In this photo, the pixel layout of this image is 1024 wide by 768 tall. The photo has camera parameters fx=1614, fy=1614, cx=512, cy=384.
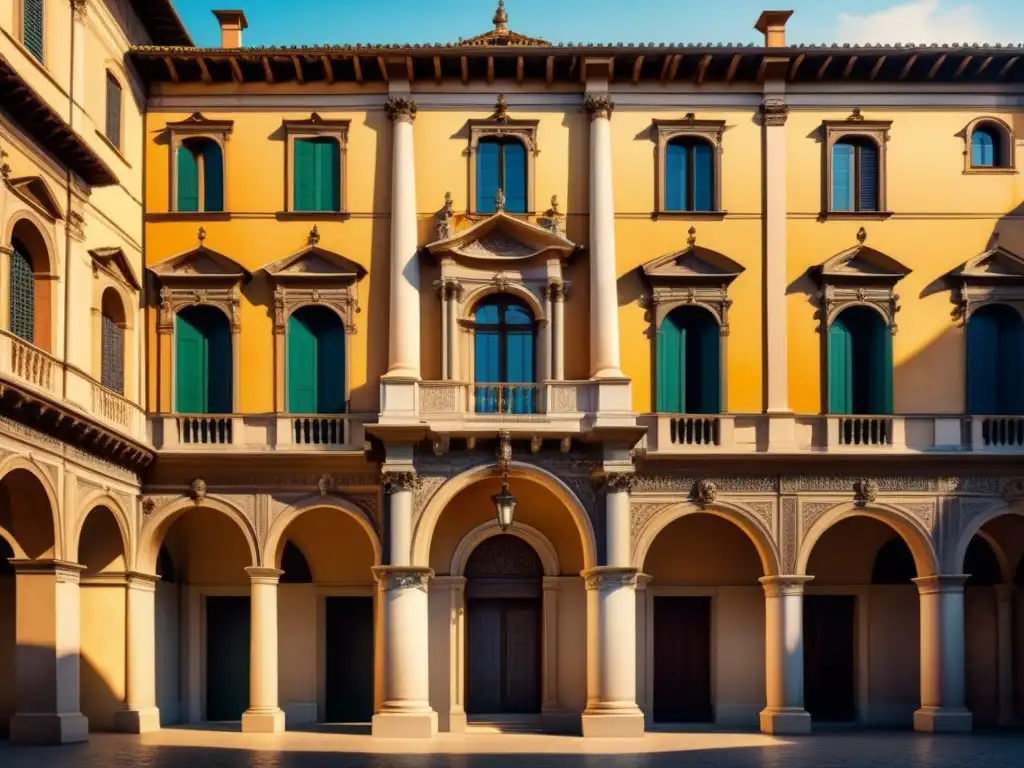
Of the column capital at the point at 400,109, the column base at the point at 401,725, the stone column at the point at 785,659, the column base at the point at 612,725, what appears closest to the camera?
the column base at the point at 401,725

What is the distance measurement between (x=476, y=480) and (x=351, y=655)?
6.01 metres

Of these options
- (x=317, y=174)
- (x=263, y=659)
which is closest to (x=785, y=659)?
(x=263, y=659)

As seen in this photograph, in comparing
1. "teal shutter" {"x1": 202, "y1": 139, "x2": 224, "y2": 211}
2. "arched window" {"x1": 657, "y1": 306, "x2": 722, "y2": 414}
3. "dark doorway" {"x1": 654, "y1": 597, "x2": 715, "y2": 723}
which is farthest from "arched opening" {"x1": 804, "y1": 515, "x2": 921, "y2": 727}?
"teal shutter" {"x1": 202, "y1": 139, "x2": 224, "y2": 211}

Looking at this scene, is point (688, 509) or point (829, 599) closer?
point (688, 509)

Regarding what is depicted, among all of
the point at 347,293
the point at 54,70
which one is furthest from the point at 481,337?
the point at 54,70

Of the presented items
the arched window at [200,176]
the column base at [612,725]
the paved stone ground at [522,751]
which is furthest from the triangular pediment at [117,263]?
the column base at [612,725]

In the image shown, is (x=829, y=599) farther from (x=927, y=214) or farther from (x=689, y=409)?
(x=927, y=214)

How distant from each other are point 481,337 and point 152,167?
7.89 m

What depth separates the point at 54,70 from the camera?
28469 mm

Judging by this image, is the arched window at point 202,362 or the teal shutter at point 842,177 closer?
the arched window at point 202,362

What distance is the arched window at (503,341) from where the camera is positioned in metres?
33.6

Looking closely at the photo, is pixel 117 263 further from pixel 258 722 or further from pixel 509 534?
pixel 509 534

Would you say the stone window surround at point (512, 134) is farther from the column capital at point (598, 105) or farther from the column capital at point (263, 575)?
the column capital at point (263, 575)

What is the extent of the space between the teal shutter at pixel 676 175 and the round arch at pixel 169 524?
36.7ft
